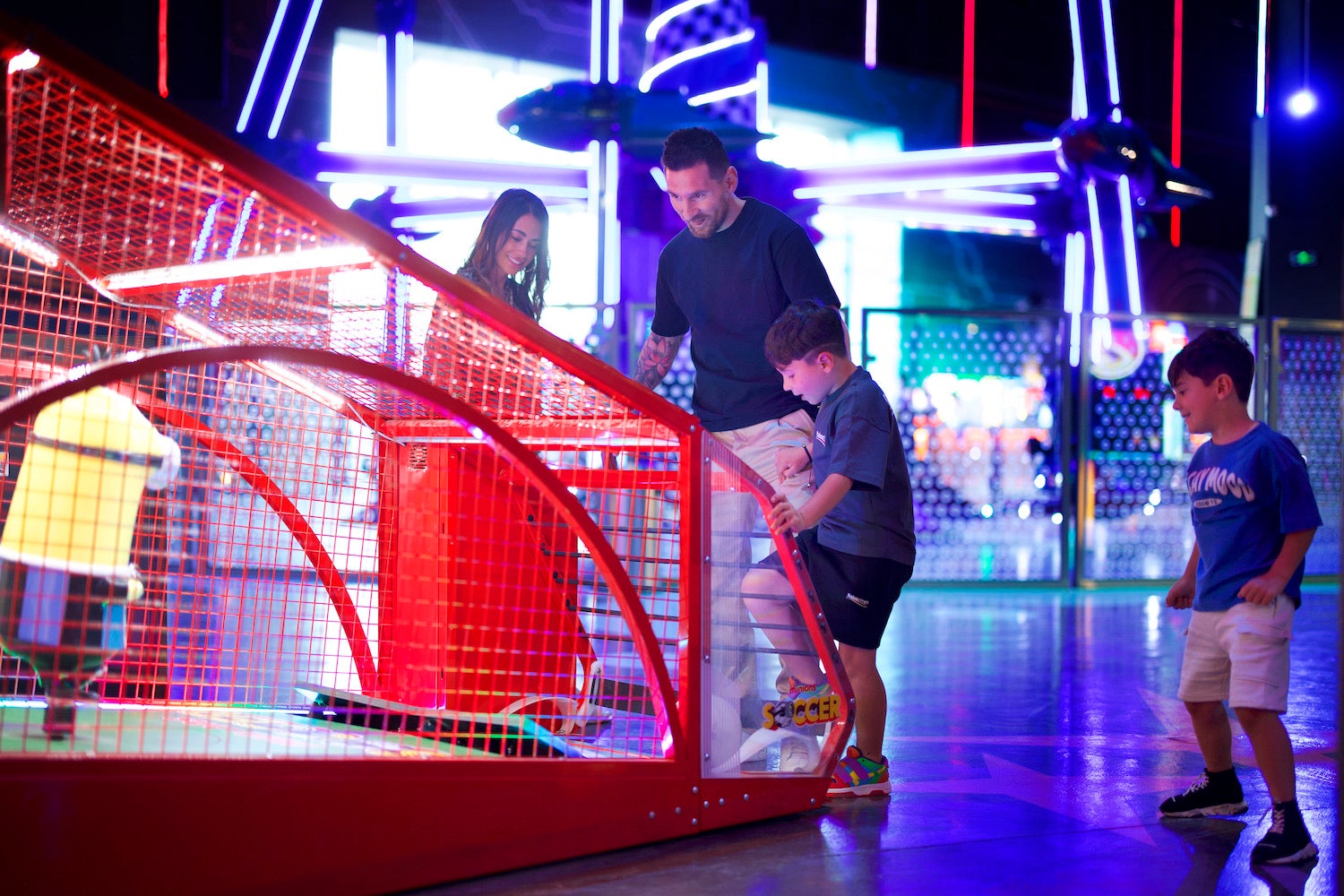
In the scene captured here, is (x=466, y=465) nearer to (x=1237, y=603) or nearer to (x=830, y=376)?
(x=830, y=376)

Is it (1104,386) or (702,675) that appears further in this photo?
(1104,386)

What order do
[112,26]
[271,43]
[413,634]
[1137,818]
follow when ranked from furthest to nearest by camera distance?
1. [271,43]
2. [112,26]
3. [413,634]
4. [1137,818]

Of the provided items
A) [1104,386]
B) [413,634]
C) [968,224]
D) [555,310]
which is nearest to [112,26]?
[555,310]

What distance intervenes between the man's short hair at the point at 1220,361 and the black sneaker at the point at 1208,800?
87 centimetres

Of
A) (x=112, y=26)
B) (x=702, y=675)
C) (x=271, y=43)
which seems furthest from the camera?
(x=271, y=43)

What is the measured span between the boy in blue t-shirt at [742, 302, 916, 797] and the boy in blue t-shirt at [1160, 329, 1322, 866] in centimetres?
65

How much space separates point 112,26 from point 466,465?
686cm

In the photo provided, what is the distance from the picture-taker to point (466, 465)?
2848 millimetres

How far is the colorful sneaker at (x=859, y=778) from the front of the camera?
280cm

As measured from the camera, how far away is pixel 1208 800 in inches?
104

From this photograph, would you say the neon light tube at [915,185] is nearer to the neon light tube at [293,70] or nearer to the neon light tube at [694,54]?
the neon light tube at [694,54]

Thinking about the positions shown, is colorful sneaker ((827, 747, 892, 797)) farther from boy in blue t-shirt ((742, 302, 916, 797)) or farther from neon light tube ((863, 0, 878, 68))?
neon light tube ((863, 0, 878, 68))

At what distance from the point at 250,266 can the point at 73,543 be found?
1.88 ft

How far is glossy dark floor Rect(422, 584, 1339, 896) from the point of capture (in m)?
2.12
